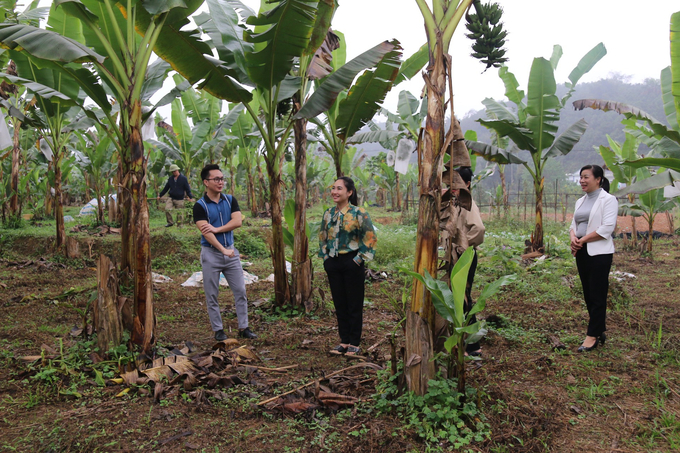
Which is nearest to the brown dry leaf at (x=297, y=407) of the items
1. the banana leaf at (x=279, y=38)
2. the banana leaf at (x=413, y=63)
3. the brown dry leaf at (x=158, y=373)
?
the brown dry leaf at (x=158, y=373)

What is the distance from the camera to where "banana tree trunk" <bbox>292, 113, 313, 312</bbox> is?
5.39m

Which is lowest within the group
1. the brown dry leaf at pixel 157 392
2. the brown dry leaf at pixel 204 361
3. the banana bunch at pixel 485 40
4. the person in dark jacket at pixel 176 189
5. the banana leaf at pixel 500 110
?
the brown dry leaf at pixel 157 392

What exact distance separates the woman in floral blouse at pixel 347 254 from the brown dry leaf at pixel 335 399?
0.97m

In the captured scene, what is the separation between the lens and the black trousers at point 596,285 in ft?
12.5

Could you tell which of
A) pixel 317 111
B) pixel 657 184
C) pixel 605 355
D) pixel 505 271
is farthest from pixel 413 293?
pixel 505 271

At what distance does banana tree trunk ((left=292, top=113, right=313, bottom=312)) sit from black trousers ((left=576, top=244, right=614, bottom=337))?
9.80 ft

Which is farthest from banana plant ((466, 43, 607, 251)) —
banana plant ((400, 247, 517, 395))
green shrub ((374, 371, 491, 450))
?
green shrub ((374, 371, 491, 450))

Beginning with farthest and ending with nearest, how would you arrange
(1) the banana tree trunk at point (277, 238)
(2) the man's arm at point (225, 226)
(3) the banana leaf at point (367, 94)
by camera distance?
(1) the banana tree trunk at point (277, 238), (3) the banana leaf at point (367, 94), (2) the man's arm at point (225, 226)

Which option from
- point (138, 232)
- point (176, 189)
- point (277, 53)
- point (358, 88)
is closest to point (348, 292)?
point (138, 232)

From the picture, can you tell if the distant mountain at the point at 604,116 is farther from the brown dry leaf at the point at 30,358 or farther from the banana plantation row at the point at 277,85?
the brown dry leaf at the point at 30,358

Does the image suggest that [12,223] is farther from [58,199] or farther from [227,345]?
[227,345]

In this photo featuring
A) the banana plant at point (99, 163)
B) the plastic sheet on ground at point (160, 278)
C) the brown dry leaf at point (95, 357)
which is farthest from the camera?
the banana plant at point (99, 163)

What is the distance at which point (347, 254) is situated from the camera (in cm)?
386

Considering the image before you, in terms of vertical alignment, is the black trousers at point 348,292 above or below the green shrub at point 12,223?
below
